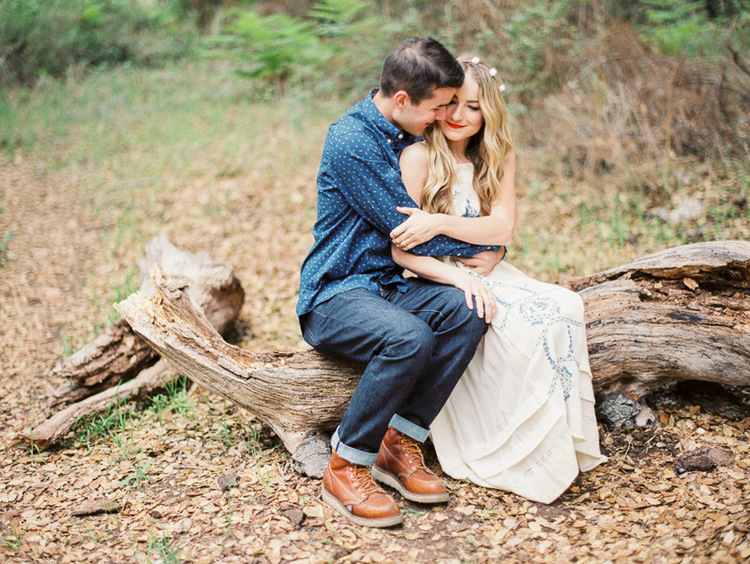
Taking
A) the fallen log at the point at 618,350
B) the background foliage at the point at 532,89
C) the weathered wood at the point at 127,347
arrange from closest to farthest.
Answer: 1. the fallen log at the point at 618,350
2. the weathered wood at the point at 127,347
3. the background foliage at the point at 532,89

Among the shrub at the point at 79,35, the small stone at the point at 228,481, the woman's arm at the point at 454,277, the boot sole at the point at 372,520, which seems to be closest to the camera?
the boot sole at the point at 372,520

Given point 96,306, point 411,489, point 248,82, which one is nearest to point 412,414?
point 411,489

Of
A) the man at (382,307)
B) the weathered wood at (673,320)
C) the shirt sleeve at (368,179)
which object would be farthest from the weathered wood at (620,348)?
the shirt sleeve at (368,179)

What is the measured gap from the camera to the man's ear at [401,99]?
2.86 meters

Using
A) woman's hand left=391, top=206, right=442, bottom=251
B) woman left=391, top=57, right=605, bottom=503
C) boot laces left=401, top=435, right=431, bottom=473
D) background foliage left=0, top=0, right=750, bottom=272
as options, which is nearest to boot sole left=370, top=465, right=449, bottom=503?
boot laces left=401, top=435, right=431, bottom=473

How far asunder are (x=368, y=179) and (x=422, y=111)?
1.41 feet

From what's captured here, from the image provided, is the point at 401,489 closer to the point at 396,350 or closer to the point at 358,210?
the point at 396,350

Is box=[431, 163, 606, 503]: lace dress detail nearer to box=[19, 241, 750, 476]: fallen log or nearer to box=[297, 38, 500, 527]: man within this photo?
box=[297, 38, 500, 527]: man

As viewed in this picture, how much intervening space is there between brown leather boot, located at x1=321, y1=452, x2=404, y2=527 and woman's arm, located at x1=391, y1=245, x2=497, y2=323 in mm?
926

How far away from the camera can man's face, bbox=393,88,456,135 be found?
2.87m

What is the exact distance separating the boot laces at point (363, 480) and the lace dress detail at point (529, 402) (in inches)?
17.7

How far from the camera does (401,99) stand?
288cm

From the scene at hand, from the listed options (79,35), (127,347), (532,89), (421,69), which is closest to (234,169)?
(532,89)

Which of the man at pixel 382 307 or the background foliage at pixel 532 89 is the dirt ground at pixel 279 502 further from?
the background foliage at pixel 532 89
